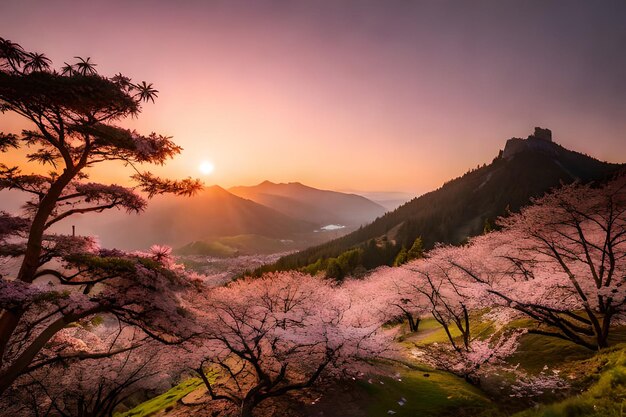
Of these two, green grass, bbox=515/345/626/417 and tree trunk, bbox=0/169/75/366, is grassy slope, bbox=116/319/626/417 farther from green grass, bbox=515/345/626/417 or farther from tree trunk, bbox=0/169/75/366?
tree trunk, bbox=0/169/75/366

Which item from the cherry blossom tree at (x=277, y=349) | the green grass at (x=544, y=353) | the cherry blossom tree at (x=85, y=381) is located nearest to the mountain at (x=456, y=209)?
the green grass at (x=544, y=353)

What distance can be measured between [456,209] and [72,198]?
157m

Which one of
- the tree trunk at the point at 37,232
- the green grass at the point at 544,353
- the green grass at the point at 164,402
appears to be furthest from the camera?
the green grass at the point at 164,402

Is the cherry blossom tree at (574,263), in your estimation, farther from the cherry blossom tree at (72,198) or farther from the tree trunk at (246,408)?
the cherry blossom tree at (72,198)

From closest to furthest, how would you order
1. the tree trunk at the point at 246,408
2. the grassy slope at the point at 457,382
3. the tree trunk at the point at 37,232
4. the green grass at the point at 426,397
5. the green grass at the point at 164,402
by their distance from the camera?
the tree trunk at the point at 37,232 < the tree trunk at the point at 246,408 < the grassy slope at the point at 457,382 < the green grass at the point at 426,397 < the green grass at the point at 164,402

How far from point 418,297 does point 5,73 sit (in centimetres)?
4272

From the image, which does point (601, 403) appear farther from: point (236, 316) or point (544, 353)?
point (544, 353)

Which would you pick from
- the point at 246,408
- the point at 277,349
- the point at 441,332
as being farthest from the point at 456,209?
the point at 246,408

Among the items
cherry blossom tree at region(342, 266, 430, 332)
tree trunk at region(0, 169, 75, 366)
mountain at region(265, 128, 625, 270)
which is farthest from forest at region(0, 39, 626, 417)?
mountain at region(265, 128, 625, 270)

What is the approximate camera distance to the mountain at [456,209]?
118 meters

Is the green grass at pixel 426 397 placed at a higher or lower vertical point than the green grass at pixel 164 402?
higher

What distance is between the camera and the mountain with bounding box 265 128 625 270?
11824 centimetres

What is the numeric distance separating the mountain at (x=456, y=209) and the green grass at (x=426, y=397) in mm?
79711

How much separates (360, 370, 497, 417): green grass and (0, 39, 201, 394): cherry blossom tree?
47.5 ft
